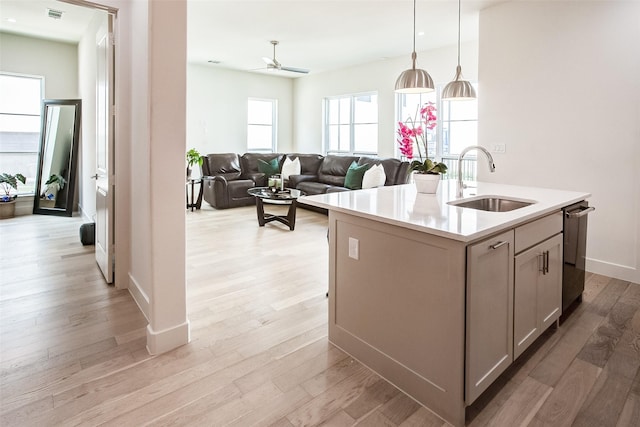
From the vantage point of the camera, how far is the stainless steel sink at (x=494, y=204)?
2.52 m

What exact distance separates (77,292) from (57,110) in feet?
14.6

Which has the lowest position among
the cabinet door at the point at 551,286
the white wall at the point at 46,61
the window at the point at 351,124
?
the cabinet door at the point at 551,286

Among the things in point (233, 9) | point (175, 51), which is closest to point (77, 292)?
point (175, 51)

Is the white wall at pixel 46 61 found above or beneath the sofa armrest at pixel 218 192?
above

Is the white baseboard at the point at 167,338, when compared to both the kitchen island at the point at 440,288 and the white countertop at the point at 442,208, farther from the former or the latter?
the white countertop at the point at 442,208

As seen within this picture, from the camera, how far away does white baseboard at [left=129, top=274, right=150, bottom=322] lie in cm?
269

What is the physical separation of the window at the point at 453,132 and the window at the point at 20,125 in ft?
20.5

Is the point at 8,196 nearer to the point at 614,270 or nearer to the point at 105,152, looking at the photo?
the point at 105,152

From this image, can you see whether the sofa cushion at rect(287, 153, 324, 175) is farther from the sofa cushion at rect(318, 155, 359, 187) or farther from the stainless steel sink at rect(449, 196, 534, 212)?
the stainless steel sink at rect(449, 196, 534, 212)

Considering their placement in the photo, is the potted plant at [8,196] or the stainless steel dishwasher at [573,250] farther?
the potted plant at [8,196]

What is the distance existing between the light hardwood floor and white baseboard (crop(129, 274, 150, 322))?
2.5 inches

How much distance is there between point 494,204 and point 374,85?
5.44 meters

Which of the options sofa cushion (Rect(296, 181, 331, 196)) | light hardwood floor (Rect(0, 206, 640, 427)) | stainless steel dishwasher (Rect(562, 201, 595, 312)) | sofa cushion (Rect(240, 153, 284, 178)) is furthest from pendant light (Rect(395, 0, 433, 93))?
sofa cushion (Rect(240, 153, 284, 178))

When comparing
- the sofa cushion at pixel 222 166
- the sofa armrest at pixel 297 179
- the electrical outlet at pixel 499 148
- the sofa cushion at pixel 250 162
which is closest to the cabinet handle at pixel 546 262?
the electrical outlet at pixel 499 148
